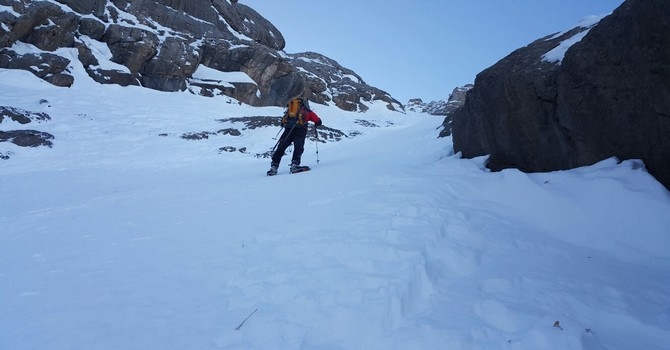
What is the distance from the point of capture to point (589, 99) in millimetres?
4719

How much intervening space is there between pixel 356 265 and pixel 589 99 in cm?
406

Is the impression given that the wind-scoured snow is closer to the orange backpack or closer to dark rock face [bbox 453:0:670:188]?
dark rock face [bbox 453:0:670:188]

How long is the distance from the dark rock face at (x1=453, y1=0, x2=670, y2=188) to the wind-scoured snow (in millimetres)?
316

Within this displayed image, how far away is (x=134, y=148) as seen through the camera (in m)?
14.4

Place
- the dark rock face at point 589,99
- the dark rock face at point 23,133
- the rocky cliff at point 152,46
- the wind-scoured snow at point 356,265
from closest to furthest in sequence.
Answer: the wind-scoured snow at point 356,265 → the dark rock face at point 589,99 → the dark rock face at point 23,133 → the rocky cliff at point 152,46

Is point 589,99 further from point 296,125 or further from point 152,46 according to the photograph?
point 152,46

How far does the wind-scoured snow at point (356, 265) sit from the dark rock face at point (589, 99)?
32 centimetres

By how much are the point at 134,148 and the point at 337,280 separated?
1429cm

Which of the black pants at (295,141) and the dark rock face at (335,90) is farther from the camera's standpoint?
the dark rock face at (335,90)

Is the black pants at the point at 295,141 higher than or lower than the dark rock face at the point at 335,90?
lower

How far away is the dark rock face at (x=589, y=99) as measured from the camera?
3.96m

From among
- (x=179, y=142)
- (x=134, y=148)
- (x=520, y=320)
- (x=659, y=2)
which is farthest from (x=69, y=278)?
(x=179, y=142)

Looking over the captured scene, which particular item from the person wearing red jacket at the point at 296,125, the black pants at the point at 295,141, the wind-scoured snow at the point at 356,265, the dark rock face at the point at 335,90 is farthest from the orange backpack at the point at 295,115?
the dark rock face at the point at 335,90

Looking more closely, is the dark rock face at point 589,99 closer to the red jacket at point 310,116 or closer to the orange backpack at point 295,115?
the red jacket at point 310,116
